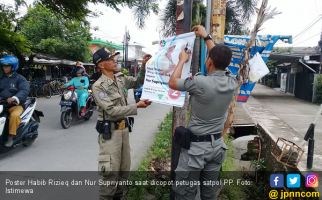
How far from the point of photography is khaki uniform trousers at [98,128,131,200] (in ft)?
11.3

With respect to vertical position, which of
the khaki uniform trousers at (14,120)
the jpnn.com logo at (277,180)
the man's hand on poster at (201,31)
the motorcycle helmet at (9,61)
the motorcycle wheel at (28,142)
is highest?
the man's hand on poster at (201,31)

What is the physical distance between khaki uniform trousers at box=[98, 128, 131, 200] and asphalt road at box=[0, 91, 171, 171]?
184 centimetres

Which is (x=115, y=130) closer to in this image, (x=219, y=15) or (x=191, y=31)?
(x=191, y=31)

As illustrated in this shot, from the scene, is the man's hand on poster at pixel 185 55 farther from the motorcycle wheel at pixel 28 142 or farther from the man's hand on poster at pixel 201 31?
the motorcycle wheel at pixel 28 142

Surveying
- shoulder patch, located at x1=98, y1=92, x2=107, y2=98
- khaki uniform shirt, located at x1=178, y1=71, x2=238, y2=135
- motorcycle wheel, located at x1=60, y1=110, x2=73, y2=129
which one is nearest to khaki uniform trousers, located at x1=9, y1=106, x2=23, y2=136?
motorcycle wheel, located at x1=60, y1=110, x2=73, y2=129

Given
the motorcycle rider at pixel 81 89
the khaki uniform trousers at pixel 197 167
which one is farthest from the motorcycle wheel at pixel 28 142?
the khaki uniform trousers at pixel 197 167

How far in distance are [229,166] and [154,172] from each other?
1.22 m

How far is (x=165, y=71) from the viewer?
3377mm

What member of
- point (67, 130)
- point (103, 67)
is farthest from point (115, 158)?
point (67, 130)

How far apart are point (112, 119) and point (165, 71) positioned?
76cm

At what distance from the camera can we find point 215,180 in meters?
3.16

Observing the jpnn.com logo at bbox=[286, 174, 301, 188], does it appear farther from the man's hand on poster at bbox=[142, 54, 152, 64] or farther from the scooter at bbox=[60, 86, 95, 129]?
the scooter at bbox=[60, 86, 95, 129]

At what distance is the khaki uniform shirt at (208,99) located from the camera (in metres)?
2.80

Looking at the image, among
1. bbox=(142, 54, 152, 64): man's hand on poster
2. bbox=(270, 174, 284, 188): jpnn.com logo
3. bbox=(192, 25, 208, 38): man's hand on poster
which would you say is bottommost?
bbox=(270, 174, 284, 188): jpnn.com logo
